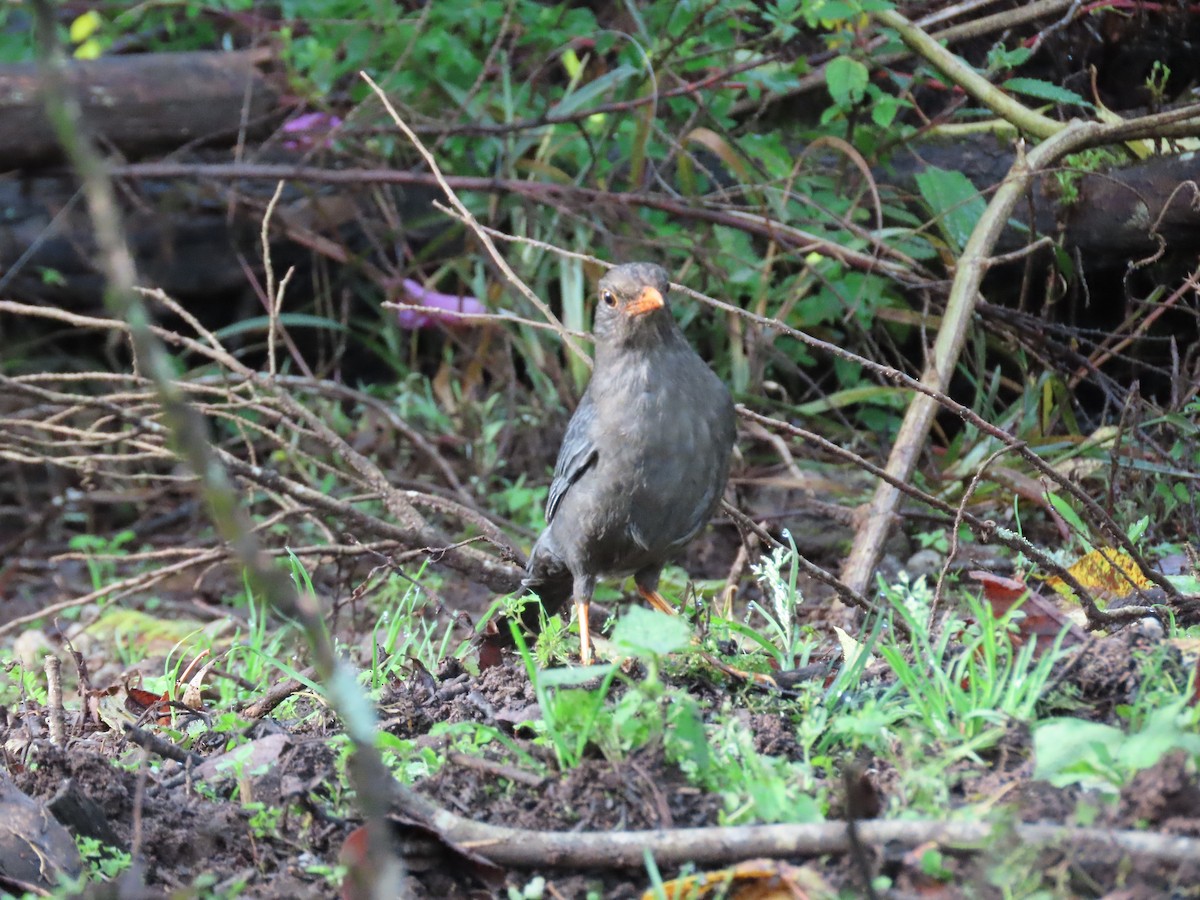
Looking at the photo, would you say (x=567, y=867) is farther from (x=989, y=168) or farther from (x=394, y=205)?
(x=394, y=205)

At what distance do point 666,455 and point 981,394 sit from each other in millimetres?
2391

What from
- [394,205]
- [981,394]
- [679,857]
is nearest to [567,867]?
[679,857]

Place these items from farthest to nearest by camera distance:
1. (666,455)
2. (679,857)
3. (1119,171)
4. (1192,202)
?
1. (1119,171)
2. (1192,202)
3. (666,455)
4. (679,857)

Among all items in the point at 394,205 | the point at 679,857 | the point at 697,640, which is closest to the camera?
the point at 679,857

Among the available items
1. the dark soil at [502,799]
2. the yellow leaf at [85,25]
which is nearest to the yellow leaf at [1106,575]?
the dark soil at [502,799]

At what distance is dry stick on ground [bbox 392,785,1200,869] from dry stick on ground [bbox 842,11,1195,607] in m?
2.22

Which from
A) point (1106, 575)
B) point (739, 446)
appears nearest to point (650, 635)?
point (1106, 575)

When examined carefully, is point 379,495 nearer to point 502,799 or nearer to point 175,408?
point 502,799

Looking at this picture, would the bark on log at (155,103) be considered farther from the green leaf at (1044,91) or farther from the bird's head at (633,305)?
the green leaf at (1044,91)

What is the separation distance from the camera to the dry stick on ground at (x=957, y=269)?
175 inches

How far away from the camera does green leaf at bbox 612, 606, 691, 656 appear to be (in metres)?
2.41

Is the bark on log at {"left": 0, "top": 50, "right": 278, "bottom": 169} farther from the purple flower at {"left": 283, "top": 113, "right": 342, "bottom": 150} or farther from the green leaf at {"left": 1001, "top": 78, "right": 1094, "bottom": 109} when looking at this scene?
the green leaf at {"left": 1001, "top": 78, "right": 1094, "bottom": 109}

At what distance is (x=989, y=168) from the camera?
5.97 metres

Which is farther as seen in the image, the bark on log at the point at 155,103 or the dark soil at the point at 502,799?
the bark on log at the point at 155,103
